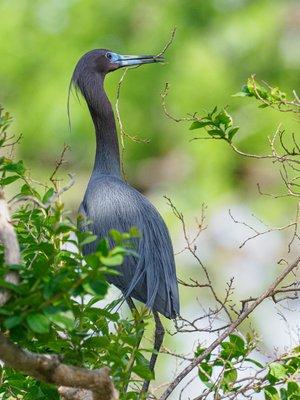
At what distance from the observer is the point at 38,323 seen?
167 cm

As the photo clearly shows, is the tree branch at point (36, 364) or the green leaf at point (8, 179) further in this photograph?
the green leaf at point (8, 179)

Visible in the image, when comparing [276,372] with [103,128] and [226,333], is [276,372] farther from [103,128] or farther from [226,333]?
[103,128]

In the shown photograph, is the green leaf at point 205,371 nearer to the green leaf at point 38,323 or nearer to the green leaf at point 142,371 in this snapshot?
the green leaf at point 142,371

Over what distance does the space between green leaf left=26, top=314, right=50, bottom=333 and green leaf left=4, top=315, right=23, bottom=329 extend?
0.04ft

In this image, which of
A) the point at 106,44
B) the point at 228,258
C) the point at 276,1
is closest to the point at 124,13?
the point at 106,44

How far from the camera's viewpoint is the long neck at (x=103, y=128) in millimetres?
3451

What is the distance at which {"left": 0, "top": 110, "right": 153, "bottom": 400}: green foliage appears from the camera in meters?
1.68

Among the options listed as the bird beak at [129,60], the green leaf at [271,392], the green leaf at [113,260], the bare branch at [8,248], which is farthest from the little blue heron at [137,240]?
the green leaf at [113,260]

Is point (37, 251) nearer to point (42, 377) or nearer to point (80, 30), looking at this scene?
point (42, 377)

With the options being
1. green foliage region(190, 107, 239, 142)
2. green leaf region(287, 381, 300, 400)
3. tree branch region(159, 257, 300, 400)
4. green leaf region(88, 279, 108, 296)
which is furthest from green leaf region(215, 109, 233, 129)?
green leaf region(88, 279, 108, 296)

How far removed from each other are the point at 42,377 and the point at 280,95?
43.3 inches

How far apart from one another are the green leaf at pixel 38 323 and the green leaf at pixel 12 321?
0.01 m

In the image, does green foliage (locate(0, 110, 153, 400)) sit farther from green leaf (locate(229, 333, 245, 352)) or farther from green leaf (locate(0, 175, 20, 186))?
green leaf (locate(229, 333, 245, 352))

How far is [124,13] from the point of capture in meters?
8.70
